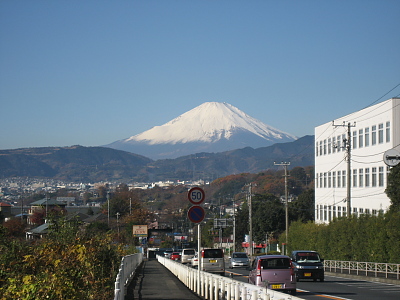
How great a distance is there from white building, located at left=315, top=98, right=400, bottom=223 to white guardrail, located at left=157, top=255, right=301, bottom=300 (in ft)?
75.9

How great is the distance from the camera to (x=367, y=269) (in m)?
38.1

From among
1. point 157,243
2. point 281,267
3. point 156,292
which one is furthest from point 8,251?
point 157,243

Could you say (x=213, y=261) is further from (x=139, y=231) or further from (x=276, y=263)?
(x=139, y=231)

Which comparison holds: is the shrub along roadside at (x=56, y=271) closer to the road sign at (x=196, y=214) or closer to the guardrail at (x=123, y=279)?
the guardrail at (x=123, y=279)

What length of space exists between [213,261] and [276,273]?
596 inches

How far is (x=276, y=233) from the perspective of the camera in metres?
97.9

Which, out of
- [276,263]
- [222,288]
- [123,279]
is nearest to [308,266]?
[276,263]

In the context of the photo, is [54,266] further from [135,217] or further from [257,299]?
[135,217]

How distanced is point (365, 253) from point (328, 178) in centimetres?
2549

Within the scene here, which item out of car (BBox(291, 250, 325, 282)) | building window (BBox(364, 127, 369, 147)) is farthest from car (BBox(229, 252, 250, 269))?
car (BBox(291, 250, 325, 282))

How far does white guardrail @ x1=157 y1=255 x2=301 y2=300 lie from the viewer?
1189 centimetres

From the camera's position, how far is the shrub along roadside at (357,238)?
35.9 metres

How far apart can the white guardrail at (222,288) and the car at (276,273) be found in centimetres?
180

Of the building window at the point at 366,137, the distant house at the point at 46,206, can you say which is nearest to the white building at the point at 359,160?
the building window at the point at 366,137
